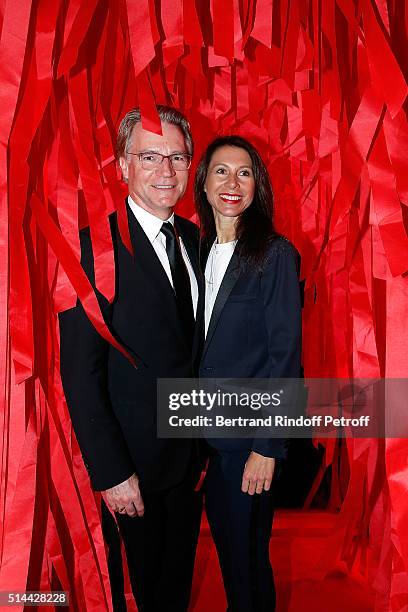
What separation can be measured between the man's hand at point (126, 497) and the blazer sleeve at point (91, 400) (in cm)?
2

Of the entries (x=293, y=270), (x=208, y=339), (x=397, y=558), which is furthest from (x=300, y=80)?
(x=397, y=558)

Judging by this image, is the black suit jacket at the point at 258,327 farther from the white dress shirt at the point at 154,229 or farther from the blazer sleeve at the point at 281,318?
the white dress shirt at the point at 154,229

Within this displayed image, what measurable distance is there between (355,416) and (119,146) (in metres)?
0.65

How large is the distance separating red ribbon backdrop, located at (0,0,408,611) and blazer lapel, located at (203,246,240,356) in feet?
0.58

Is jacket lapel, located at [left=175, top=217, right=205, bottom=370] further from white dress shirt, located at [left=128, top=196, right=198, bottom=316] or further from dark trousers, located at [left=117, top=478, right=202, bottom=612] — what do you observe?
dark trousers, located at [left=117, top=478, right=202, bottom=612]

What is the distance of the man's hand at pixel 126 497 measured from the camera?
108 centimetres

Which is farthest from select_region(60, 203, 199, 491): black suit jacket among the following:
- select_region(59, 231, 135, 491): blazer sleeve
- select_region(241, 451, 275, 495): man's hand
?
select_region(241, 451, 275, 495): man's hand

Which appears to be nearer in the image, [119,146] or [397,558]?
[397,558]

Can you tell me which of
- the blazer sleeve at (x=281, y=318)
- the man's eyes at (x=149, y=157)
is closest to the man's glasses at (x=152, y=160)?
the man's eyes at (x=149, y=157)

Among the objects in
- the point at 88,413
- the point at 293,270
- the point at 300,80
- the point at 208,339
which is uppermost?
the point at 300,80

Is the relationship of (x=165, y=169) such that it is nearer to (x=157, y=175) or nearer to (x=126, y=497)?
(x=157, y=175)

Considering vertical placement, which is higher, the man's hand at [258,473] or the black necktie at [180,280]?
the black necktie at [180,280]

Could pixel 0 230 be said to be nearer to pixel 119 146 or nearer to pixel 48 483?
pixel 119 146

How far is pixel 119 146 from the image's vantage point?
1.15 m
